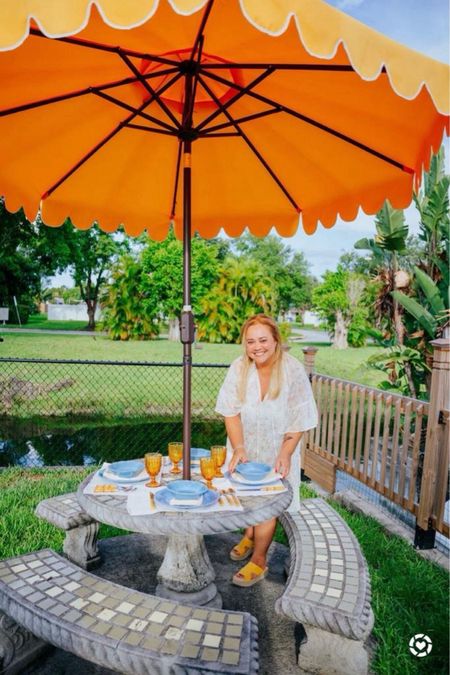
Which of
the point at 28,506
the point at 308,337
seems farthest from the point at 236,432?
the point at 308,337

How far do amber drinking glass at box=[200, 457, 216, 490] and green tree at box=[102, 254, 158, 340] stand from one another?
2541 centimetres

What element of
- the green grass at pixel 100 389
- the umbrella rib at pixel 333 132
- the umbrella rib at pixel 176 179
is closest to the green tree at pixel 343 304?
the green grass at pixel 100 389

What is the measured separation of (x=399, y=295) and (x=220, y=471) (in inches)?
209

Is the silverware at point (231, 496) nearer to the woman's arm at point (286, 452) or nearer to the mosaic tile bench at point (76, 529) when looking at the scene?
the woman's arm at point (286, 452)

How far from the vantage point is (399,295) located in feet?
23.7

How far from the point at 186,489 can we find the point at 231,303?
77.5ft

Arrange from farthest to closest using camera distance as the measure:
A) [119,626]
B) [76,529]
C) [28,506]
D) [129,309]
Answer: [129,309] < [28,506] < [76,529] < [119,626]

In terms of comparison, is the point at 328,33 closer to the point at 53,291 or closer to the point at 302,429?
the point at 302,429

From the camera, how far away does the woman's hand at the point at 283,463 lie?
3041 millimetres

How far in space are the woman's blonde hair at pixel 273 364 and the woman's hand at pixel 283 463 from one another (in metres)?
0.39

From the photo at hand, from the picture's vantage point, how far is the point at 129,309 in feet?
90.7

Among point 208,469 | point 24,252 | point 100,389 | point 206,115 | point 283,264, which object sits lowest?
point 100,389

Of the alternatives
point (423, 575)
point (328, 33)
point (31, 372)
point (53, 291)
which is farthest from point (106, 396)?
point (53, 291)

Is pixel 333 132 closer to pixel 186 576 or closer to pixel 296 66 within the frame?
pixel 296 66
